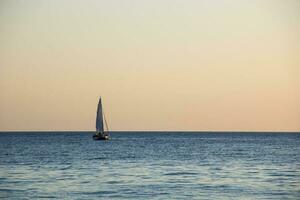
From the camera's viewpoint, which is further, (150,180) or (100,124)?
(100,124)

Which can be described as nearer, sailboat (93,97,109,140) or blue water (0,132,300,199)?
blue water (0,132,300,199)

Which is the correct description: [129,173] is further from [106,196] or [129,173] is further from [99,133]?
[99,133]

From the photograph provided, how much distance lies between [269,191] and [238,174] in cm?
1135

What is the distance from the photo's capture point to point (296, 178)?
5066cm

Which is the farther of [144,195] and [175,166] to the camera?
[175,166]

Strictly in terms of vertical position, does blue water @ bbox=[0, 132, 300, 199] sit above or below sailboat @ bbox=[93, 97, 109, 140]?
below

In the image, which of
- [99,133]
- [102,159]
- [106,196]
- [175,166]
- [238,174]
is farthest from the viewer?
[99,133]

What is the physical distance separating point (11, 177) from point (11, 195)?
35.1ft

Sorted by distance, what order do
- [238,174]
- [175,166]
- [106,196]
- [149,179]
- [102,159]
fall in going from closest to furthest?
[106,196] < [149,179] < [238,174] < [175,166] < [102,159]

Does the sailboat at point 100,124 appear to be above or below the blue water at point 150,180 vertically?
above

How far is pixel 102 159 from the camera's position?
245ft

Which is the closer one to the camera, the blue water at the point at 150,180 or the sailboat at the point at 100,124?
the blue water at the point at 150,180

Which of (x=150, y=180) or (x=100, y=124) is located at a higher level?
(x=100, y=124)

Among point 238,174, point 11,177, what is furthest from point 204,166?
point 11,177
